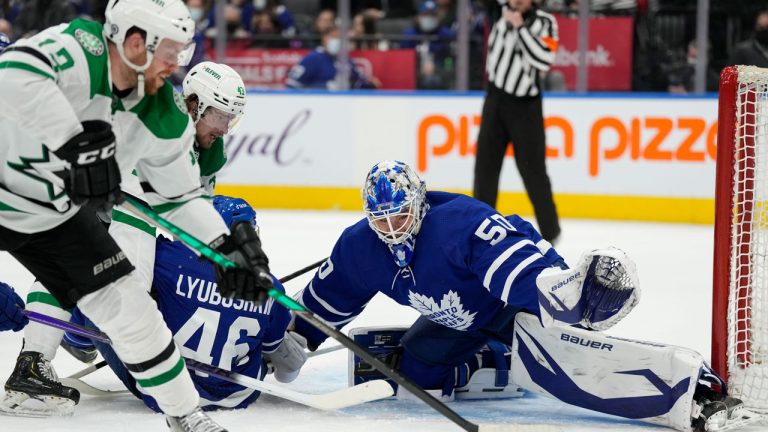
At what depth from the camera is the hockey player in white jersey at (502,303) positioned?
2670 millimetres

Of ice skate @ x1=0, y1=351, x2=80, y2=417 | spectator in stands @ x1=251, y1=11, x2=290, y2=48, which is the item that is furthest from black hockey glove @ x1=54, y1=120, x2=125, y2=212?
spectator in stands @ x1=251, y1=11, x2=290, y2=48

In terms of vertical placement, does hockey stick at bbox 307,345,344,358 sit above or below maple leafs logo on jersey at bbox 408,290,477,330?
below

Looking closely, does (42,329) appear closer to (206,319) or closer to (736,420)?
(206,319)

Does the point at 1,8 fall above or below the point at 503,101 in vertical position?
above

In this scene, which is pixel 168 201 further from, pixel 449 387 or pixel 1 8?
pixel 1 8

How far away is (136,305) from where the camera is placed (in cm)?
247

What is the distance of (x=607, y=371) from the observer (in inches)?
112

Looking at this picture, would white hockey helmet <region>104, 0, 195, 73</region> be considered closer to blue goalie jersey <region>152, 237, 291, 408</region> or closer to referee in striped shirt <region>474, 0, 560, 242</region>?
blue goalie jersey <region>152, 237, 291, 408</region>

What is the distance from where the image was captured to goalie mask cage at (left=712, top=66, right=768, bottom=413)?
2996 millimetres

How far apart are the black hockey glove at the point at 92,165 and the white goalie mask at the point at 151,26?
172mm

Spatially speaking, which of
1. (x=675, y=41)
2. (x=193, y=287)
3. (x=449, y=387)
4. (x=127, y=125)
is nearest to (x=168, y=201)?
(x=127, y=125)

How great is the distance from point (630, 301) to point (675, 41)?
4882 mm

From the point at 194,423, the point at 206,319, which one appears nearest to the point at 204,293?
the point at 206,319

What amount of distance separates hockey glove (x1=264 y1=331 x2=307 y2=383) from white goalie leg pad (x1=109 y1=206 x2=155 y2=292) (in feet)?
1.38
